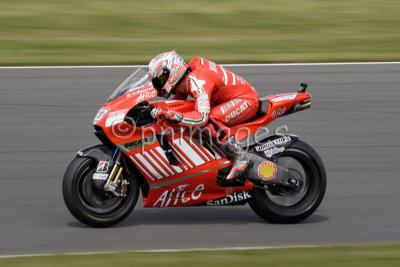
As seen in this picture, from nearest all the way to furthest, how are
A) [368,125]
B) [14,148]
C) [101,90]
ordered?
[14,148] → [368,125] → [101,90]

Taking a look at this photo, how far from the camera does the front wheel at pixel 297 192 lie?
7168mm

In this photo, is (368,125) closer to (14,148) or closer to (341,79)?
(341,79)

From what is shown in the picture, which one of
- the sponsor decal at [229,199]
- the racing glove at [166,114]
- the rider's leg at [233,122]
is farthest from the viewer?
the sponsor decal at [229,199]

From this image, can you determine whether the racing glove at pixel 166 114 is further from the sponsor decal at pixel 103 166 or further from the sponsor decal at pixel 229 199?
the sponsor decal at pixel 229 199

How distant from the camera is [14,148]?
32.0 feet

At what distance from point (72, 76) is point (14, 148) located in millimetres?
3431

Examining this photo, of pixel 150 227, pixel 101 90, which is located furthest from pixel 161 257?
pixel 101 90

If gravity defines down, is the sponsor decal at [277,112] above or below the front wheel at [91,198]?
above

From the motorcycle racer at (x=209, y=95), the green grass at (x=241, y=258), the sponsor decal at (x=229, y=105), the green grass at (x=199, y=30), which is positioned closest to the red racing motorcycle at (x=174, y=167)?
the motorcycle racer at (x=209, y=95)

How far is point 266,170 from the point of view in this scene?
280 inches

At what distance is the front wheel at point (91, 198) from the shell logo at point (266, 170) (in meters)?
1.12

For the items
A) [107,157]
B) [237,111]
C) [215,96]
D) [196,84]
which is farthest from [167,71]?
[107,157]

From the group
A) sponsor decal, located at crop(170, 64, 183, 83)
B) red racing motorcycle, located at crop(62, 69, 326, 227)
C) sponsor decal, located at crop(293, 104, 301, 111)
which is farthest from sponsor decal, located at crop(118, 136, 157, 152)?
sponsor decal, located at crop(293, 104, 301, 111)

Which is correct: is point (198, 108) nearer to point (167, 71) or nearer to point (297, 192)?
point (167, 71)
